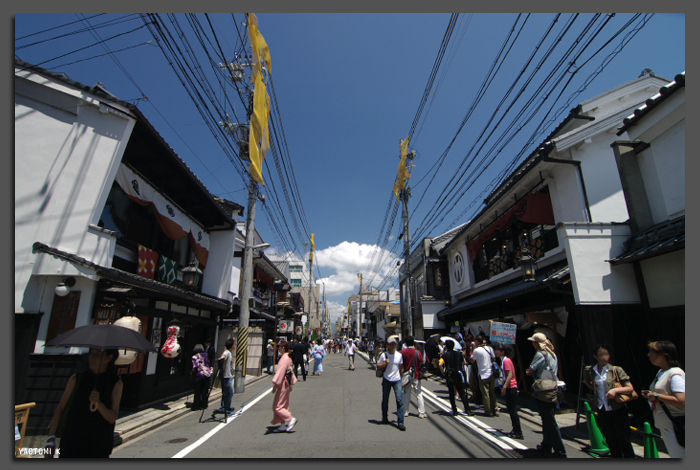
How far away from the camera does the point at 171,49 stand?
700 centimetres

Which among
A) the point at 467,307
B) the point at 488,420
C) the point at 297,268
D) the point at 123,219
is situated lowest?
the point at 488,420

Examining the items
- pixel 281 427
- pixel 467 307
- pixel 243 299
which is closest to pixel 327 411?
pixel 281 427

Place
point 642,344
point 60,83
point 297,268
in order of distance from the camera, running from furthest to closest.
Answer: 1. point 297,268
2. point 60,83
3. point 642,344

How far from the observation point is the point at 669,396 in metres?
3.80

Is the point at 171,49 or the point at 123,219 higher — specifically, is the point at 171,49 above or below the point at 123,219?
above

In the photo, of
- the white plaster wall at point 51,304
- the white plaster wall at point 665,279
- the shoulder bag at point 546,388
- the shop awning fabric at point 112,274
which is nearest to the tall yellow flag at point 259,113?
the shop awning fabric at point 112,274

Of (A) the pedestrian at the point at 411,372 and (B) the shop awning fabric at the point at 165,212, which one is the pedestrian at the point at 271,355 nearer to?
(B) the shop awning fabric at the point at 165,212

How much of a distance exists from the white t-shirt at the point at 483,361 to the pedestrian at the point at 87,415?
752 centimetres

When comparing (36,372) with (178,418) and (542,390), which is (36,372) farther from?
(542,390)

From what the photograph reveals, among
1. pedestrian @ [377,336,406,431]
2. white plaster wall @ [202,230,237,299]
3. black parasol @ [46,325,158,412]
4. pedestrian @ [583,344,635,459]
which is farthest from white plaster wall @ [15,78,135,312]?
pedestrian @ [583,344,635,459]

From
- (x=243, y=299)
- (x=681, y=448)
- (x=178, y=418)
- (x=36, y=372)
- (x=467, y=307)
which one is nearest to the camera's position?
(x=681, y=448)

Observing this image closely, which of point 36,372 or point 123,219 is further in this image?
point 123,219

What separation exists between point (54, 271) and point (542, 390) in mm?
9146

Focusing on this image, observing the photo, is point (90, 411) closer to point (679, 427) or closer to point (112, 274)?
point (112, 274)
